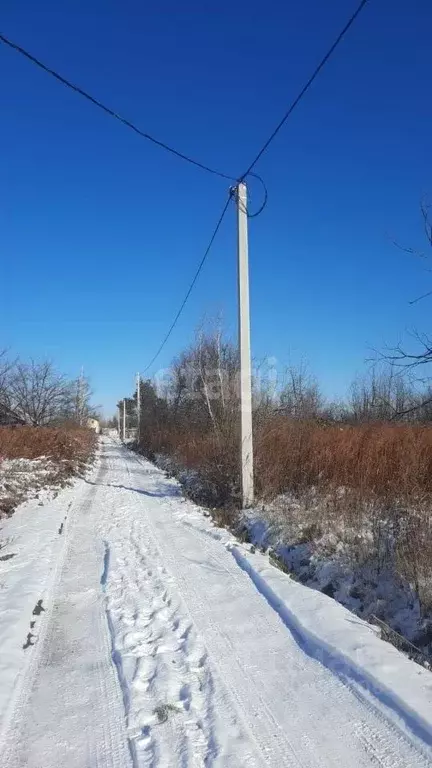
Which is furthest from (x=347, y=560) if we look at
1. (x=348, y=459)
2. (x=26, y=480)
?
(x=26, y=480)

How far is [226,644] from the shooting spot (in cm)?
397

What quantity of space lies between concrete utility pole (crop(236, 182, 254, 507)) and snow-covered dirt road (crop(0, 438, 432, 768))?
414cm

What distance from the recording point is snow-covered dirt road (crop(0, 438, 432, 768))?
2.68m

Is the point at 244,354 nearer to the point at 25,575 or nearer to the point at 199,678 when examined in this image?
the point at 25,575

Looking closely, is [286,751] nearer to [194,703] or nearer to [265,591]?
[194,703]

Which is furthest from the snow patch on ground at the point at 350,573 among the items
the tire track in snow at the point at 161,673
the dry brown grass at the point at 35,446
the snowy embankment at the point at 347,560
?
the dry brown grass at the point at 35,446

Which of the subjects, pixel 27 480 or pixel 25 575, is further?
pixel 27 480

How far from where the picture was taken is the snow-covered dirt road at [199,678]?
8.78ft

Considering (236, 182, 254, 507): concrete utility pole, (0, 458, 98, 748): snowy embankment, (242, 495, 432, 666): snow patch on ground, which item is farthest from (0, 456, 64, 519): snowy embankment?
(242, 495, 432, 666): snow patch on ground

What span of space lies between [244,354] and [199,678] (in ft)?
24.4

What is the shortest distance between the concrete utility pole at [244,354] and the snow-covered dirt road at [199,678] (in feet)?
13.6

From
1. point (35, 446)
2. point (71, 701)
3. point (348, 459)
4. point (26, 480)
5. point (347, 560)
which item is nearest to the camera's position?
point (71, 701)

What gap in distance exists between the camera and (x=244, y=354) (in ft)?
34.0

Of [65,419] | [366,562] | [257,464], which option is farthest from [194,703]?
[65,419]
